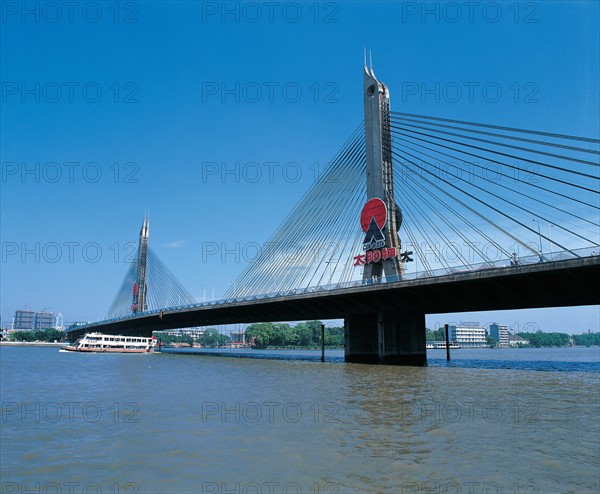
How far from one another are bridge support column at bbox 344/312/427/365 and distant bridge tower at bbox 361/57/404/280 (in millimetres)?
6099

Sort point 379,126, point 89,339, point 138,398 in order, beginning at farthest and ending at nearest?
point 89,339 → point 379,126 → point 138,398

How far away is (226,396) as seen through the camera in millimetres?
22297

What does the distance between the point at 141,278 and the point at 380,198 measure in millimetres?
86278

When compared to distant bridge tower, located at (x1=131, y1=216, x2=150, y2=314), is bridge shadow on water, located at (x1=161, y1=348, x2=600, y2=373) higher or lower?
lower

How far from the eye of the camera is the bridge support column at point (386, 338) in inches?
2040

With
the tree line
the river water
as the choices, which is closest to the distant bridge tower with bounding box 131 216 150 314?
the tree line

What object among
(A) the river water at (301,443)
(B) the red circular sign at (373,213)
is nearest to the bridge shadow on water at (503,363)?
(B) the red circular sign at (373,213)

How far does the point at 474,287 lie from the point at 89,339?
77281 mm

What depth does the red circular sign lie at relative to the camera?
51.3m

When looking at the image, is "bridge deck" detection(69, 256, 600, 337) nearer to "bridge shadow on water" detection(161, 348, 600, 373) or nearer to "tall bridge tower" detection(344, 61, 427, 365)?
"tall bridge tower" detection(344, 61, 427, 365)

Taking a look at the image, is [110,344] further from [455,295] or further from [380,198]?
[455,295]

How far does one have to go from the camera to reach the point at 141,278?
119 metres

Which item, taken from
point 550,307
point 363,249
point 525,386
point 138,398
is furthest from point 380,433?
point 363,249

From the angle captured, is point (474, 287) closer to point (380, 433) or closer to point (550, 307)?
point (550, 307)
